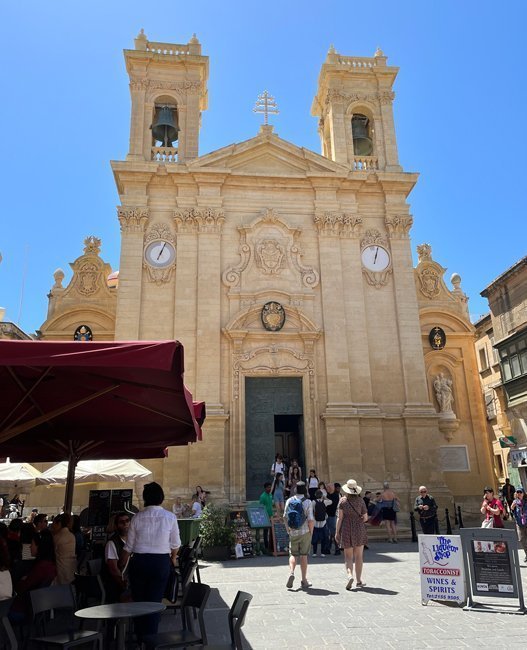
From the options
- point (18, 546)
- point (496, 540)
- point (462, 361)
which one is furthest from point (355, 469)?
point (18, 546)

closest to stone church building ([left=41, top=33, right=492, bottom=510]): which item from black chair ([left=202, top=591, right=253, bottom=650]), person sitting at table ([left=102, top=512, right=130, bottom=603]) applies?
person sitting at table ([left=102, top=512, right=130, bottom=603])

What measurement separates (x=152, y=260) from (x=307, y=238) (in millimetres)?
6738

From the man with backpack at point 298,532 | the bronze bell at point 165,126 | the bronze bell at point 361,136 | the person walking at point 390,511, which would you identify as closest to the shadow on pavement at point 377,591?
the man with backpack at point 298,532

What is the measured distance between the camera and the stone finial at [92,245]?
23.0m

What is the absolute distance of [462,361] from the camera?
75.4 feet

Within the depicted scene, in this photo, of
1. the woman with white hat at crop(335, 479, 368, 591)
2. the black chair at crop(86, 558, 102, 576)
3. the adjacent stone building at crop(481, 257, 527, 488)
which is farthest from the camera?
the adjacent stone building at crop(481, 257, 527, 488)

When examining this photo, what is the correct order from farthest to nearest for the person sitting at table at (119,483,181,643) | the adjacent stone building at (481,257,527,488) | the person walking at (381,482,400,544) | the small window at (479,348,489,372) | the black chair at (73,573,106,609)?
the small window at (479,348,489,372), the adjacent stone building at (481,257,527,488), the person walking at (381,482,400,544), the black chair at (73,573,106,609), the person sitting at table at (119,483,181,643)

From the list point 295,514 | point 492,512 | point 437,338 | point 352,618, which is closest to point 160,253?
point 437,338

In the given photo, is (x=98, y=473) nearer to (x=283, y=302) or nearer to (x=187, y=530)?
(x=187, y=530)

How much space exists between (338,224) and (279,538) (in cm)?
1382

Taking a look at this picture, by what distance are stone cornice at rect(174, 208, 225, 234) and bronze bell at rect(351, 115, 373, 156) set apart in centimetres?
896

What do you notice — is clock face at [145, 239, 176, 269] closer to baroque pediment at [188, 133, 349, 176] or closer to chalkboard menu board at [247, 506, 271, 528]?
baroque pediment at [188, 133, 349, 176]

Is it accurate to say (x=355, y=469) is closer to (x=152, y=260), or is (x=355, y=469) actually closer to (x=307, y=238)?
(x=307, y=238)

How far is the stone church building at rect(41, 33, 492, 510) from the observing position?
64.0ft
